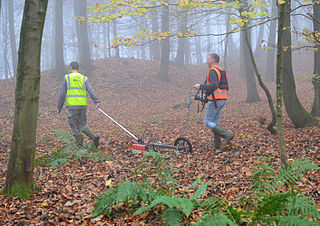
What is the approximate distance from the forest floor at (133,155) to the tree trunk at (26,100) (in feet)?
0.96

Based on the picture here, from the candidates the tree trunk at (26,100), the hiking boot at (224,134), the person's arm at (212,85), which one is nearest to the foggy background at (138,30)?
the person's arm at (212,85)

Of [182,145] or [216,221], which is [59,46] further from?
[216,221]

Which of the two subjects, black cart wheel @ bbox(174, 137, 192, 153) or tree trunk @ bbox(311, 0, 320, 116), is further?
tree trunk @ bbox(311, 0, 320, 116)

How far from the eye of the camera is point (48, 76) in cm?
2066

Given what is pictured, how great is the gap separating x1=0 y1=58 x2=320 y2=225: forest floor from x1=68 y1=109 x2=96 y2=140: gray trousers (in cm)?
51

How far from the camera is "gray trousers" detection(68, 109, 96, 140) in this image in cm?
755

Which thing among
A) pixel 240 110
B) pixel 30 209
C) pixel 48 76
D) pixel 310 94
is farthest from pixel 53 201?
pixel 48 76

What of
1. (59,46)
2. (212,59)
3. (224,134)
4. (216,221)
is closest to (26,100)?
(216,221)

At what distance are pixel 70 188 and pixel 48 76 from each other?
17805 mm

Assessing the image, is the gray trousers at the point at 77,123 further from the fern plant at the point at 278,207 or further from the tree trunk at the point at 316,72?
the tree trunk at the point at 316,72

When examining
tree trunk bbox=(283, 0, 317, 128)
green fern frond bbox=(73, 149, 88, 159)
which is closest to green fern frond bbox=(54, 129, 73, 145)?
green fern frond bbox=(73, 149, 88, 159)

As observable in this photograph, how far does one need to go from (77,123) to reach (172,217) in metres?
5.46

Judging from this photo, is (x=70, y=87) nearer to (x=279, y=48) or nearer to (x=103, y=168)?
(x=103, y=168)

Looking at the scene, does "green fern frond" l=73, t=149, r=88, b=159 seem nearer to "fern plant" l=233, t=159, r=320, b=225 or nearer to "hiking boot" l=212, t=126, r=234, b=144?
"hiking boot" l=212, t=126, r=234, b=144
